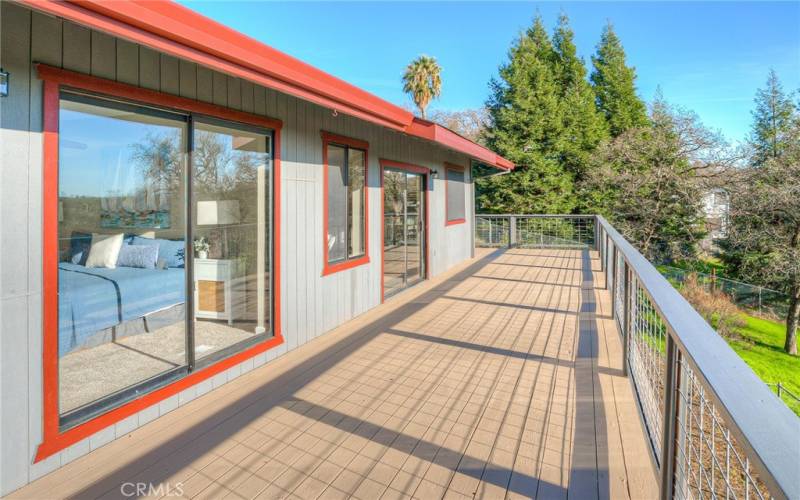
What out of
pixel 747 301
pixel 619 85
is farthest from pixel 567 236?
pixel 619 85

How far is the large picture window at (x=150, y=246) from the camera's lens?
7.77 ft

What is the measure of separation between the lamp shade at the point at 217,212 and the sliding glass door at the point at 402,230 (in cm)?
281

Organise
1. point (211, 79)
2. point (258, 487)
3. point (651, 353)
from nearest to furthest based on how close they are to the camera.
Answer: point (258, 487)
point (651, 353)
point (211, 79)

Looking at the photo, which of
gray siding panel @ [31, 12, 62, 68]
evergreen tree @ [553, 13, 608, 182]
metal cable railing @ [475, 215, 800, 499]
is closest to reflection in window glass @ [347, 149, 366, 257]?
metal cable railing @ [475, 215, 800, 499]

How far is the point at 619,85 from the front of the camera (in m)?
21.7

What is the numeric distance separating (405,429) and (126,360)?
1701 millimetres

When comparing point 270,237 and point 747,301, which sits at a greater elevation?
point 270,237

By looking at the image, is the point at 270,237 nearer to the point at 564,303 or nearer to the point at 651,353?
the point at 651,353

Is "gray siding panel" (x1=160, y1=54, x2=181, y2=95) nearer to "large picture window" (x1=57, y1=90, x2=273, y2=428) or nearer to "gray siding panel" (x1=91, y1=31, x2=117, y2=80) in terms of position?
"large picture window" (x1=57, y1=90, x2=273, y2=428)

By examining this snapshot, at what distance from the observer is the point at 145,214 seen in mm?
2746

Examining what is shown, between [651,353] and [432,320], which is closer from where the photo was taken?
[651,353]

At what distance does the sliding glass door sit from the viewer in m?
6.21

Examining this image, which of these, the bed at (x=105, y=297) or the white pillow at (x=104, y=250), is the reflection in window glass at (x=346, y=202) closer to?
the bed at (x=105, y=297)

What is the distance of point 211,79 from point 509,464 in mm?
3016
